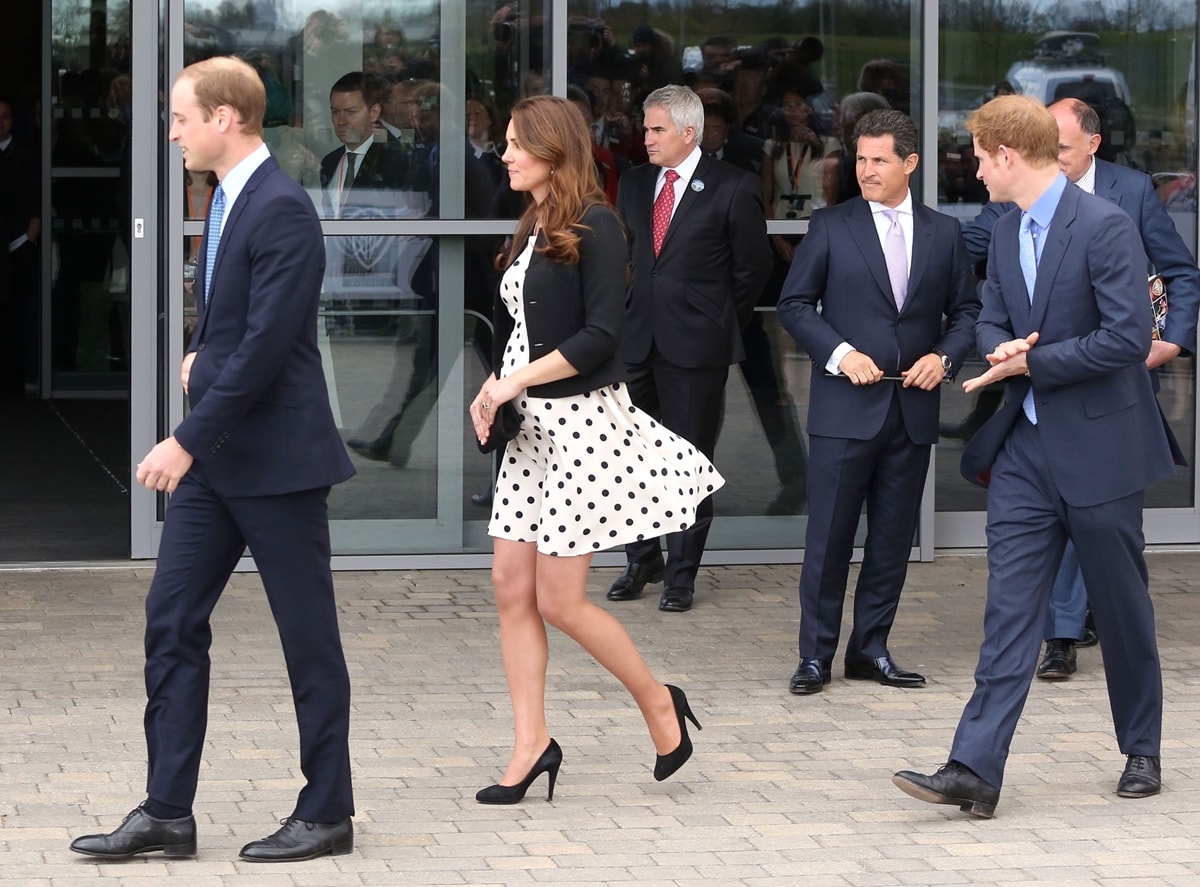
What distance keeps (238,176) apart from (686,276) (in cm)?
345

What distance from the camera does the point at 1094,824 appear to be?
5184 millimetres

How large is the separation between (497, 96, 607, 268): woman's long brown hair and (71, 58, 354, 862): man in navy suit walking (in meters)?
0.75

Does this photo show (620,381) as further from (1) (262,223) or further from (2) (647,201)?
(2) (647,201)

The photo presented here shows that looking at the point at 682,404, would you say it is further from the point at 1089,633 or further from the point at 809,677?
the point at 1089,633

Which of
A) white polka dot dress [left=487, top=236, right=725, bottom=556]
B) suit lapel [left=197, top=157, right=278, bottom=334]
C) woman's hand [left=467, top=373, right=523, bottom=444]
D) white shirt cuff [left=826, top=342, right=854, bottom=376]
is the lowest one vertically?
white polka dot dress [left=487, top=236, right=725, bottom=556]

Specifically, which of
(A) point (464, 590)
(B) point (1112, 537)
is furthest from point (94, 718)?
(B) point (1112, 537)

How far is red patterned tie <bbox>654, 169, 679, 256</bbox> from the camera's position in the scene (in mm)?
7961

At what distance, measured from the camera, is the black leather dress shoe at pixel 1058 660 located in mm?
6867

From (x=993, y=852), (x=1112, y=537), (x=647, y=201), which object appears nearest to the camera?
(x=993, y=852)

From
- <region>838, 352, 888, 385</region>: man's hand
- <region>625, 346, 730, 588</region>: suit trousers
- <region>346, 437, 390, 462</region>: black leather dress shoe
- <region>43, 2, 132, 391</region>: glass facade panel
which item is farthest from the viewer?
<region>43, 2, 132, 391</region>: glass facade panel

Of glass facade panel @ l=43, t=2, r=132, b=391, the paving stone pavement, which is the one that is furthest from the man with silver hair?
glass facade panel @ l=43, t=2, r=132, b=391

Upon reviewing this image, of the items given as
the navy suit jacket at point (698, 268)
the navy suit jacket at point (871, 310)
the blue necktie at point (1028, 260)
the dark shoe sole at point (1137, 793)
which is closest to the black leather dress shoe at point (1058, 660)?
the navy suit jacket at point (871, 310)

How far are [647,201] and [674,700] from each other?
9.95 ft

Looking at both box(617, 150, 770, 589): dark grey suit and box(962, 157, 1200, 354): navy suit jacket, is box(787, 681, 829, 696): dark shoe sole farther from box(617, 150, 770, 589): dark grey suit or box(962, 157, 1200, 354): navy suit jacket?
Answer: box(962, 157, 1200, 354): navy suit jacket
